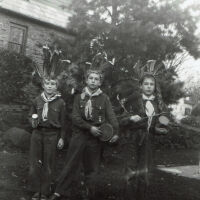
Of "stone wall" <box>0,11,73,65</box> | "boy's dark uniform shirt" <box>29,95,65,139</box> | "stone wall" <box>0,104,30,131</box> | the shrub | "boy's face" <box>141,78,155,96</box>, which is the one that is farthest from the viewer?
"stone wall" <box>0,11,73,65</box>

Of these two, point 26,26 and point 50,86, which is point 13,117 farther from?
point 50,86

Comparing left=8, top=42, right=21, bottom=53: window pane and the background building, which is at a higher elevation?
the background building

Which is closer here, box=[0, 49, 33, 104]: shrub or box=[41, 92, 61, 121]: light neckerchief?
box=[41, 92, 61, 121]: light neckerchief

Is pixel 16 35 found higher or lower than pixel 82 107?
higher

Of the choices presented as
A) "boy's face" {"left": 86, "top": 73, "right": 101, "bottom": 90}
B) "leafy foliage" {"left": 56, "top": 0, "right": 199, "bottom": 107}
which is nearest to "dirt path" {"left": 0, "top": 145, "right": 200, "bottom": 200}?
"boy's face" {"left": 86, "top": 73, "right": 101, "bottom": 90}

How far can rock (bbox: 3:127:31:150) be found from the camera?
9469 millimetres

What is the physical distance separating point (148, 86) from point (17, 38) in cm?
1174

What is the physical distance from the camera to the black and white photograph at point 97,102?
5316 millimetres

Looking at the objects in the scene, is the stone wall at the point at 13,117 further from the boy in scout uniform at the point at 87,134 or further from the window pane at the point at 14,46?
the boy in scout uniform at the point at 87,134

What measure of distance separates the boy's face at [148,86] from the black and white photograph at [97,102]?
16 mm

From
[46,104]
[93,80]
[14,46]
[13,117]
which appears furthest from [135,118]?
[14,46]

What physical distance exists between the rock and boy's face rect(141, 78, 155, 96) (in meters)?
4.94

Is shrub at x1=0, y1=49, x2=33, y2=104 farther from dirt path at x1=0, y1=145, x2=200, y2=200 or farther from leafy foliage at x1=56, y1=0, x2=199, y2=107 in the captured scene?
dirt path at x1=0, y1=145, x2=200, y2=200

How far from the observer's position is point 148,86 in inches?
217
